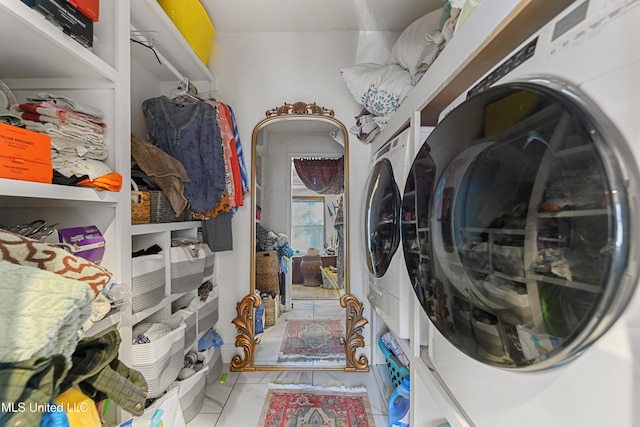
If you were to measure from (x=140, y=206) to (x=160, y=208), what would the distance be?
17 cm

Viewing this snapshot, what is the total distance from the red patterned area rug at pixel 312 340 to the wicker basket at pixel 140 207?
1.27 metres

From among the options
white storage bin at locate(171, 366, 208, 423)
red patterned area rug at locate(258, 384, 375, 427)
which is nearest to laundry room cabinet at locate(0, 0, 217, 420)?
white storage bin at locate(171, 366, 208, 423)

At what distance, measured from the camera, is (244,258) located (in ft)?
6.88

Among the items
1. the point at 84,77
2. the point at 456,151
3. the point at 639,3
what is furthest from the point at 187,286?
the point at 639,3

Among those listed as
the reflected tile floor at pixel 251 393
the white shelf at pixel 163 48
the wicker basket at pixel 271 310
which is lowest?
the reflected tile floor at pixel 251 393

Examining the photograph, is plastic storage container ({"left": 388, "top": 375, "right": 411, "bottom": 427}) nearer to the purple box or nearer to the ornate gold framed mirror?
the ornate gold framed mirror

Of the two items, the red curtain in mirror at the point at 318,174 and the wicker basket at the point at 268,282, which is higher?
the red curtain in mirror at the point at 318,174

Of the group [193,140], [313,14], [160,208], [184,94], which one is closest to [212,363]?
[160,208]

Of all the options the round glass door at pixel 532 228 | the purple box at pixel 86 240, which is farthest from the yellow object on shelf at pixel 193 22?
the round glass door at pixel 532 228

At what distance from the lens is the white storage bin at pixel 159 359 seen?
44.1 inches

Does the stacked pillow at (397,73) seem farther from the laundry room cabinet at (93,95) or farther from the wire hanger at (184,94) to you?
the laundry room cabinet at (93,95)

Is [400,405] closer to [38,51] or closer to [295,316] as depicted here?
[295,316]

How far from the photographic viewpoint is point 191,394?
1.46 m

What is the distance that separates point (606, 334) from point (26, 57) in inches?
58.3
